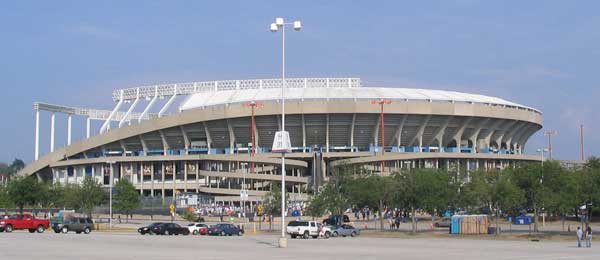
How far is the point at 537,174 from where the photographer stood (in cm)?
6775

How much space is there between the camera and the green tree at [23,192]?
100875 millimetres

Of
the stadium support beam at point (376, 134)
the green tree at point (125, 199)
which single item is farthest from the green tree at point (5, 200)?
the stadium support beam at point (376, 134)

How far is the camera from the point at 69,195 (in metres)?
94.1

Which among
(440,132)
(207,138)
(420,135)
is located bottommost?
(207,138)

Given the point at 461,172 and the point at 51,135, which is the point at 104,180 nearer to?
the point at 51,135

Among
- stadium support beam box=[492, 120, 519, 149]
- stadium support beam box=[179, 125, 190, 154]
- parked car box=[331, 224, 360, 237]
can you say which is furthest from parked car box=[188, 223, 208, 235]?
stadium support beam box=[492, 120, 519, 149]

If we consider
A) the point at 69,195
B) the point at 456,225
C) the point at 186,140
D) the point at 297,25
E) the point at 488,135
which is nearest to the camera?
the point at 297,25

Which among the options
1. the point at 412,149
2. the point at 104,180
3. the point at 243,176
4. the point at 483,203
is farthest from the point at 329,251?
the point at 104,180

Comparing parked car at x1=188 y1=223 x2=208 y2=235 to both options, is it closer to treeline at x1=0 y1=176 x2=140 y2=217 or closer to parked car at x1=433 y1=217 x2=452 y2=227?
parked car at x1=433 y1=217 x2=452 y2=227

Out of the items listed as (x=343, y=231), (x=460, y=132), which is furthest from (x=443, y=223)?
(x=460, y=132)

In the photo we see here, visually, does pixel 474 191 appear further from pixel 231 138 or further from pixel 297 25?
pixel 231 138

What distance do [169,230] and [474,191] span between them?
89.7ft

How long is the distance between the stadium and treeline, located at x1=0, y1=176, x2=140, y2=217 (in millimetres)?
16848

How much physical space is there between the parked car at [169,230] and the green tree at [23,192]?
140 feet
